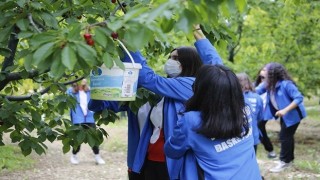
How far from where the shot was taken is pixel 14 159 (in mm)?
9211

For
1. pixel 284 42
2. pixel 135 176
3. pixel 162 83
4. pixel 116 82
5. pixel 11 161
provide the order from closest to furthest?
pixel 116 82 < pixel 162 83 < pixel 135 176 < pixel 11 161 < pixel 284 42

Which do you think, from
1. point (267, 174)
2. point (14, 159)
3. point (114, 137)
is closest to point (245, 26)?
point (114, 137)

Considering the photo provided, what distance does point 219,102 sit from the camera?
2482 millimetres

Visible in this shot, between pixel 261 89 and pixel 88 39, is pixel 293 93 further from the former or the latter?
pixel 88 39

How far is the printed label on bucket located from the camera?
2506mm

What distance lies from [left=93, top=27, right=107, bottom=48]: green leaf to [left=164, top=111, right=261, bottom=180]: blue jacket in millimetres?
792

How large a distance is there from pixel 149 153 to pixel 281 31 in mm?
8666

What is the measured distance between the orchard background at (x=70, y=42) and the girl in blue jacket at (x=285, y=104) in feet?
4.24

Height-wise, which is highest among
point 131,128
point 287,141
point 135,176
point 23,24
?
point 23,24

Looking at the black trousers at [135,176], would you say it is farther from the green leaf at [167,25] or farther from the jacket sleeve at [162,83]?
the green leaf at [167,25]

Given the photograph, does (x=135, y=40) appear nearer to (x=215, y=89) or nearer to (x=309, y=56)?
(x=215, y=89)

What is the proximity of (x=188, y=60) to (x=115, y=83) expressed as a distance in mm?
804

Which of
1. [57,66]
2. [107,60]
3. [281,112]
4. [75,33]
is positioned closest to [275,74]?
[281,112]

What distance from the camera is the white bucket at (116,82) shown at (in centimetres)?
250
